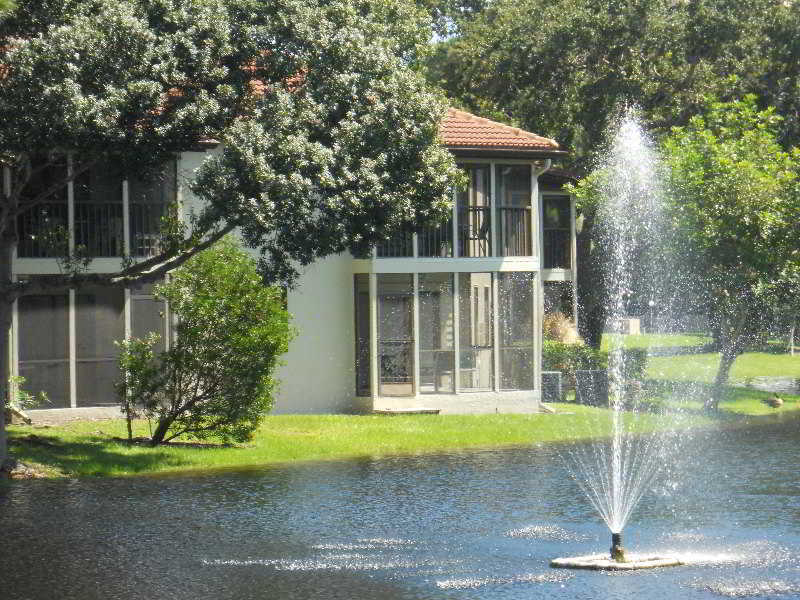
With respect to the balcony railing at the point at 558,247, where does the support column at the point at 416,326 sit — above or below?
below

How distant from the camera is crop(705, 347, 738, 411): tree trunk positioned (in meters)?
36.9

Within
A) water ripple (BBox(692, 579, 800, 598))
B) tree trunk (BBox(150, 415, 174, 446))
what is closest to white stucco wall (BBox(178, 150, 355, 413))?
tree trunk (BBox(150, 415, 174, 446))

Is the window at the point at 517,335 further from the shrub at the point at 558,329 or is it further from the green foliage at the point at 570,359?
the shrub at the point at 558,329

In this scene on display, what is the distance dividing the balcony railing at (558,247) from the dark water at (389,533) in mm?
21701

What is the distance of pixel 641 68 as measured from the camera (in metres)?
45.1

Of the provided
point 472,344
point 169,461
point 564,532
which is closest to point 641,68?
point 472,344

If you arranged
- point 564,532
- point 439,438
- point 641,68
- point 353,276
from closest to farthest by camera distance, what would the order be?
point 564,532 < point 439,438 < point 353,276 < point 641,68

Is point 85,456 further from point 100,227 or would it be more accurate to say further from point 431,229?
point 431,229

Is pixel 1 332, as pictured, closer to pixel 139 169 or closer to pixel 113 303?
pixel 139 169

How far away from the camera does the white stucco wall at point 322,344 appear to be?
32.4 metres

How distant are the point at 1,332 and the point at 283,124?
633cm

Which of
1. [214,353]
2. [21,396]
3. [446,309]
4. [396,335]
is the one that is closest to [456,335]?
[446,309]

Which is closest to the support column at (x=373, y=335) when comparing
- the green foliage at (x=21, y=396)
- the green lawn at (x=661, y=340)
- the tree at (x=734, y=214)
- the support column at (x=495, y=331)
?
the support column at (x=495, y=331)

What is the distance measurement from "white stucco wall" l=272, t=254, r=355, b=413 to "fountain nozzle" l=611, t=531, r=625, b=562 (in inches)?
679
